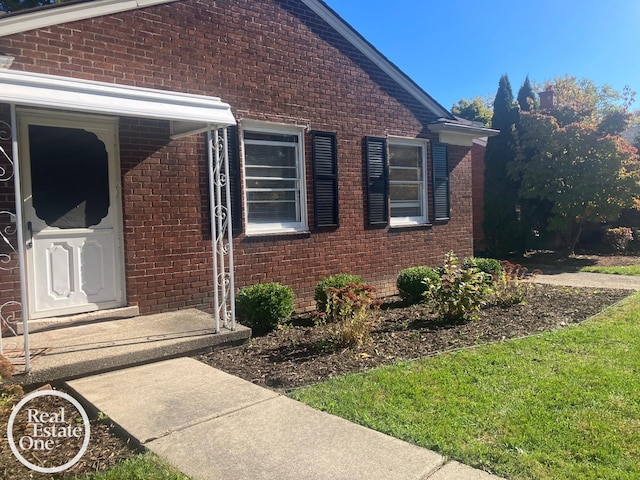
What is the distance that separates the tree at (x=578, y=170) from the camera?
14.6m

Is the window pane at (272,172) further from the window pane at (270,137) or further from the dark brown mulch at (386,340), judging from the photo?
the dark brown mulch at (386,340)

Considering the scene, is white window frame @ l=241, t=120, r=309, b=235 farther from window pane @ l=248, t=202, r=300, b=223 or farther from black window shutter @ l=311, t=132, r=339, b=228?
black window shutter @ l=311, t=132, r=339, b=228

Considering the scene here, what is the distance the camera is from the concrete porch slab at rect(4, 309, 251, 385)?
184 inches

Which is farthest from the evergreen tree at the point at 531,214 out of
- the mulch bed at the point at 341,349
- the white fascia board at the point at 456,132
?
the mulch bed at the point at 341,349

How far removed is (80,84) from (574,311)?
24.8 ft

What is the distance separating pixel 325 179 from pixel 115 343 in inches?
178

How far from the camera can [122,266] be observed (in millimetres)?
6527

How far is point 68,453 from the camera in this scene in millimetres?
3439

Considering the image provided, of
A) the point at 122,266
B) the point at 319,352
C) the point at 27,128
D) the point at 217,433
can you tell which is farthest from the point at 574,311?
the point at 27,128

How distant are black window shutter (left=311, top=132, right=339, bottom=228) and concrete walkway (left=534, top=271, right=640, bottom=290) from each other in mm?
5882

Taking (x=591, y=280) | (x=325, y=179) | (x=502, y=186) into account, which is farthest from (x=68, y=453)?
(x=502, y=186)

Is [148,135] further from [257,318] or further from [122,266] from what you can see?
[257,318]

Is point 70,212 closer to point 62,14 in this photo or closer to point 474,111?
point 62,14

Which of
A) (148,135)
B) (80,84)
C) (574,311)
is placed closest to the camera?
(80,84)
